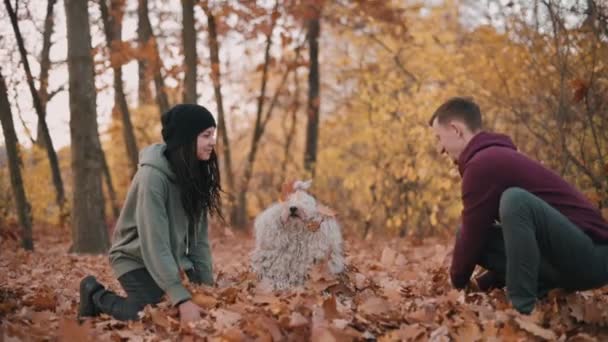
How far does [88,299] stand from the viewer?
3.87 meters

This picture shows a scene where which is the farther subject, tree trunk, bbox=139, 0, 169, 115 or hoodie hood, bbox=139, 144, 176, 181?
tree trunk, bbox=139, 0, 169, 115

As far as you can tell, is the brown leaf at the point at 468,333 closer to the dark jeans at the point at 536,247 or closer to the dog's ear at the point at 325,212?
the dark jeans at the point at 536,247

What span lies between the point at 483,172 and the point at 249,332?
4.85ft

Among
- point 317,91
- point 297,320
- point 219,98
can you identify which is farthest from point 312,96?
point 297,320

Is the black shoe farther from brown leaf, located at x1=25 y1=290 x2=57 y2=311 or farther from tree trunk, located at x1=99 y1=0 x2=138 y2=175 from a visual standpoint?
tree trunk, located at x1=99 y1=0 x2=138 y2=175

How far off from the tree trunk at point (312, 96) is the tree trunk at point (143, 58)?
3.24m

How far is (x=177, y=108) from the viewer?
3.85m

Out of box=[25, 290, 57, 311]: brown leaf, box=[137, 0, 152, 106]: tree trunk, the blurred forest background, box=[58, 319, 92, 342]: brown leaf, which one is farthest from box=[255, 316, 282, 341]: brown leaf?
box=[137, 0, 152, 106]: tree trunk

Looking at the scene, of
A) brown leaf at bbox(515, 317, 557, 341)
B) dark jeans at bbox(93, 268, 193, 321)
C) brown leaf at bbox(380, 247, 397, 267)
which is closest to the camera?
brown leaf at bbox(515, 317, 557, 341)

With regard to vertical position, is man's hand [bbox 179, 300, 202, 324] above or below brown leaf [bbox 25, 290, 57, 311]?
above

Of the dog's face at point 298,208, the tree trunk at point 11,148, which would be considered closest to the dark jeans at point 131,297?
the dog's face at point 298,208

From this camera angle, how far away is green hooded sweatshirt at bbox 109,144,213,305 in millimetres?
3545

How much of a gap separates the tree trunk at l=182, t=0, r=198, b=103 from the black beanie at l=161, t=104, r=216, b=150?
601cm

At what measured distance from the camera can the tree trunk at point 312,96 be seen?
1286cm
